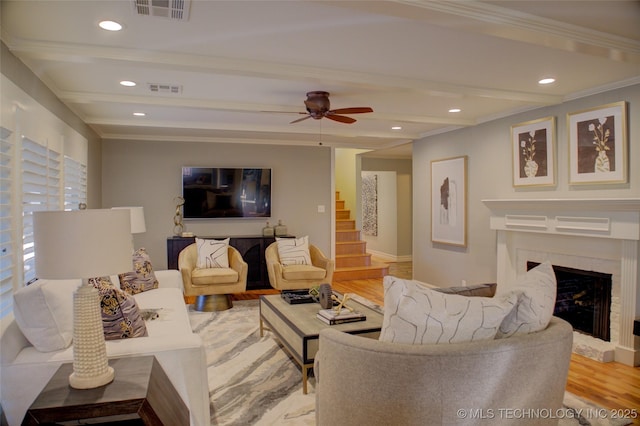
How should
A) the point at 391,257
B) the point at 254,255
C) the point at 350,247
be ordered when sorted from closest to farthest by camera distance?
the point at 254,255 < the point at 350,247 < the point at 391,257

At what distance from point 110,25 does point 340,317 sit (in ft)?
8.05

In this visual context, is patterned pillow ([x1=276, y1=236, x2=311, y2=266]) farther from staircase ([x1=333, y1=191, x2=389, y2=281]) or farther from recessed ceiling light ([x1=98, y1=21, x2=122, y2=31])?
recessed ceiling light ([x1=98, y1=21, x2=122, y2=31])

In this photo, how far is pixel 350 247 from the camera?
798cm

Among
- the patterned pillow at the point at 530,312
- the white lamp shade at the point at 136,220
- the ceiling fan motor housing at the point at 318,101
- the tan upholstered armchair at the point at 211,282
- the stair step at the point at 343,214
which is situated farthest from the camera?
the stair step at the point at 343,214

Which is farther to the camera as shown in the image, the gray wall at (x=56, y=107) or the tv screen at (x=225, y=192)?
the tv screen at (x=225, y=192)

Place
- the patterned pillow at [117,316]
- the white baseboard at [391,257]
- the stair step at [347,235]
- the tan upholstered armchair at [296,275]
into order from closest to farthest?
1. the patterned pillow at [117,316]
2. the tan upholstered armchair at [296,275]
3. the stair step at [347,235]
4. the white baseboard at [391,257]

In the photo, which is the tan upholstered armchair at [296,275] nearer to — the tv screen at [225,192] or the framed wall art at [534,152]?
the tv screen at [225,192]

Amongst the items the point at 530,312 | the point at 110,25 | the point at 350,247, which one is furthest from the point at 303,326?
the point at 350,247

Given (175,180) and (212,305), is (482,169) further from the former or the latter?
(175,180)

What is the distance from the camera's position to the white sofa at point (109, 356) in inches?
81.7

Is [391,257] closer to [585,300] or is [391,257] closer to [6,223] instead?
[585,300]

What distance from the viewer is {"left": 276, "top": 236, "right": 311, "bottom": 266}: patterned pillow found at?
5773 mm

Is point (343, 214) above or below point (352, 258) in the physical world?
above

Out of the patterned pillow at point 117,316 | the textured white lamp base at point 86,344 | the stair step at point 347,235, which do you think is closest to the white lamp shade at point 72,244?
the textured white lamp base at point 86,344
